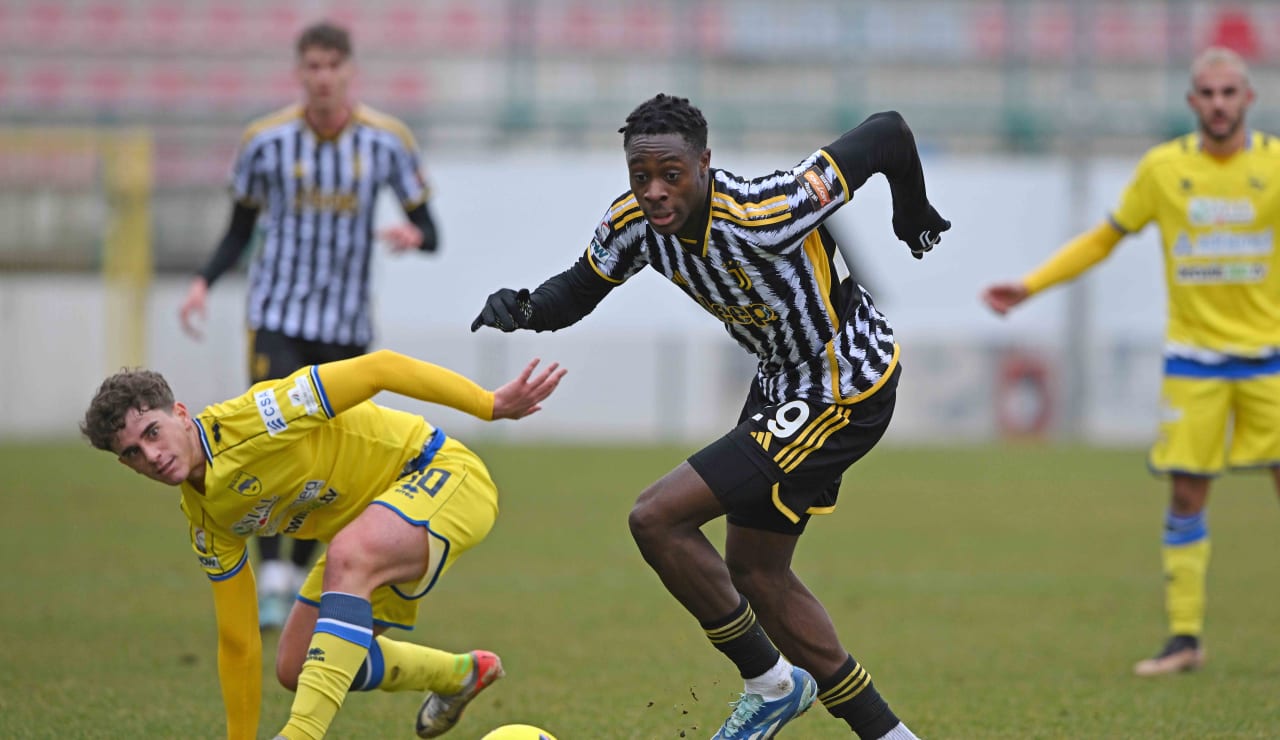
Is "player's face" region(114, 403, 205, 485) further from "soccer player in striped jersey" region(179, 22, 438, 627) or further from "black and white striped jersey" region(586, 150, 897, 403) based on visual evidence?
"soccer player in striped jersey" region(179, 22, 438, 627)

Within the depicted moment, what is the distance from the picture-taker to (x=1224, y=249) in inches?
250

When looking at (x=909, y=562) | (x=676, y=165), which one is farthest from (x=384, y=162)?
(x=909, y=562)

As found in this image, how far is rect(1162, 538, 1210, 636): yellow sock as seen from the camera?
20.4 ft

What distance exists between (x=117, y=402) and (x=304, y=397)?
0.50 meters

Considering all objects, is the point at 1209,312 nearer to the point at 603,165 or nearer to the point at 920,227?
the point at 920,227

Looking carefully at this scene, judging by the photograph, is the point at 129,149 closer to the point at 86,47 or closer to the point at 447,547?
the point at 86,47

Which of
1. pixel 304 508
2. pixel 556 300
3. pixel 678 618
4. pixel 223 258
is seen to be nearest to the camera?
pixel 556 300

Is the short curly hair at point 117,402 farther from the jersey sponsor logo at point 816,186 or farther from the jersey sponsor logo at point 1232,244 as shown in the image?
the jersey sponsor logo at point 1232,244

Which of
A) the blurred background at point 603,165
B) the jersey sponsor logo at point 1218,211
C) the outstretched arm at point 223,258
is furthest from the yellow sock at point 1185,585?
the blurred background at point 603,165

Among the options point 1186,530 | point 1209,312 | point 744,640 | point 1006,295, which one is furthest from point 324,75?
point 1186,530

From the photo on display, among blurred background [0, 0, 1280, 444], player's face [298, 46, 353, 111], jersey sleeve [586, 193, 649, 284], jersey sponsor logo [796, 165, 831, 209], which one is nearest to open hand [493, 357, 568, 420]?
jersey sleeve [586, 193, 649, 284]

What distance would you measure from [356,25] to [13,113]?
521 cm

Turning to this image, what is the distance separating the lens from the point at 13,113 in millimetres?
22188

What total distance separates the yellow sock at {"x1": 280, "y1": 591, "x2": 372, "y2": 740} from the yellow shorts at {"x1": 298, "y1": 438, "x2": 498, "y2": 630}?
294 millimetres
